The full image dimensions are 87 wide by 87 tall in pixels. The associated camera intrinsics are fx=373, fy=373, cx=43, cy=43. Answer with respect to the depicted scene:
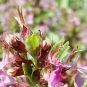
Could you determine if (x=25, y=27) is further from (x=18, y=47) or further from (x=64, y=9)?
(x=64, y=9)

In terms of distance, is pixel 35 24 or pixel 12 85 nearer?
pixel 12 85

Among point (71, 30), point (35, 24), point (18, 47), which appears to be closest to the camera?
Answer: point (18, 47)

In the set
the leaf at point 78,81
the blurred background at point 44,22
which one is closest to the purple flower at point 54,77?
the leaf at point 78,81

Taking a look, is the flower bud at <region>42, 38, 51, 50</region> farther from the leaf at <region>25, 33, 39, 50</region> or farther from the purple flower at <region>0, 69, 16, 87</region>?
the purple flower at <region>0, 69, 16, 87</region>

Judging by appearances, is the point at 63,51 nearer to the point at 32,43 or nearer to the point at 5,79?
the point at 32,43

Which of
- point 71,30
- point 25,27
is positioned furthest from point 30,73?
point 71,30

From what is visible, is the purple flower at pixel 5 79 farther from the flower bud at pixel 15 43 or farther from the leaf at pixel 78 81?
the leaf at pixel 78 81

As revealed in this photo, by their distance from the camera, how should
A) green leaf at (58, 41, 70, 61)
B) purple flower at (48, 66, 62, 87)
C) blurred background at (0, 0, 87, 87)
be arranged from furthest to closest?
blurred background at (0, 0, 87, 87)
green leaf at (58, 41, 70, 61)
purple flower at (48, 66, 62, 87)

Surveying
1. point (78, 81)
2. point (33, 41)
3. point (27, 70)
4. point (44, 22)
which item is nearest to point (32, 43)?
point (33, 41)

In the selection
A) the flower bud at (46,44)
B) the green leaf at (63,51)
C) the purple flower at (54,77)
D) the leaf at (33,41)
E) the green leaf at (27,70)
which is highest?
the leaf at (33,41)

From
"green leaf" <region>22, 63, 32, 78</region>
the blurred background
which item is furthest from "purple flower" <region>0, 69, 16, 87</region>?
the blurred background

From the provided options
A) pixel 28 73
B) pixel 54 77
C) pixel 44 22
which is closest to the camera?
pixel 54 77
